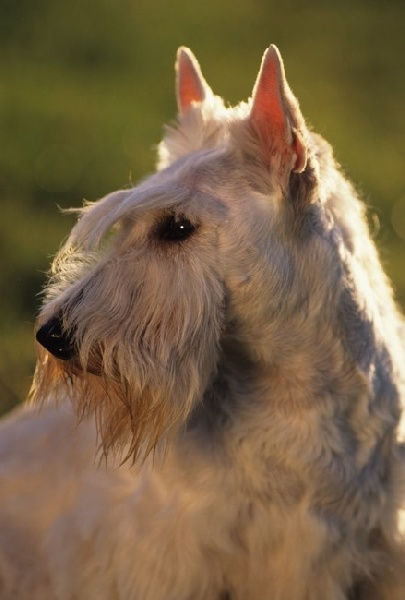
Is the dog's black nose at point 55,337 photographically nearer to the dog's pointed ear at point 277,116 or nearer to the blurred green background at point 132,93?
the dog's pointed ear at point 277,116

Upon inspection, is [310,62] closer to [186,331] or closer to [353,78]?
[353,78]

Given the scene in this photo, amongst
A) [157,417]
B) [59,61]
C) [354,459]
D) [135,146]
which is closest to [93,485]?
[157,417]

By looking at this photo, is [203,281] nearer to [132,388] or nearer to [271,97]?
[132,388]

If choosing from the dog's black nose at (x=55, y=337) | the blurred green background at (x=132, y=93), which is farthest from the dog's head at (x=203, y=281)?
the blurred green background at (x=132, y=93)

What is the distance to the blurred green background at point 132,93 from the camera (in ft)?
32.6

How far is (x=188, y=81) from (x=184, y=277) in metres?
1.02

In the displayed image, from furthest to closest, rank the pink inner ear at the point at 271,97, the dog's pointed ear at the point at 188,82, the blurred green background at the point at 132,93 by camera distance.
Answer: the blurred green background at the point at 132,93 → the dog's pointed ear at the point at 188,82 → the pink inner ear at the point at 271,97

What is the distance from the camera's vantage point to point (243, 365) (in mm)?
4340

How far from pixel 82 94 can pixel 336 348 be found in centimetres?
1032

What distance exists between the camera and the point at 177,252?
165 inches

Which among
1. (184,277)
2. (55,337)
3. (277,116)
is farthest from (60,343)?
(277,116)

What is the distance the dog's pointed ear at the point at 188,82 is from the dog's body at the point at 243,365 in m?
0.35

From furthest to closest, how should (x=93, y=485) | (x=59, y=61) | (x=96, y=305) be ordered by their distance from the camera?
(x=59, y=61) → (x=93, y=485) → (x=96, y=305)

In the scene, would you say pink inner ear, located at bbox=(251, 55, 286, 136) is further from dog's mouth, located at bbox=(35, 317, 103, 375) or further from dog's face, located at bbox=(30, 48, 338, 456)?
dog's mouth, located at bbox=(35, 317, 103, 375)
